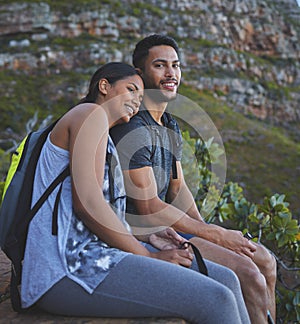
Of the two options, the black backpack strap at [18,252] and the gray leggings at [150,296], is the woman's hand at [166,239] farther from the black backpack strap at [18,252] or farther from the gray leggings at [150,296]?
the black backpack strap at [18,252]

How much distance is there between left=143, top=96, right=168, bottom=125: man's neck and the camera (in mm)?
2266

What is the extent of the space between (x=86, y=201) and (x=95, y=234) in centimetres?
13

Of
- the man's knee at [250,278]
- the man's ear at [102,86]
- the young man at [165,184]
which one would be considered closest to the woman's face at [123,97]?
the man's ear at [102,86]

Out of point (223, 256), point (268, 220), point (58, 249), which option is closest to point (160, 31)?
point (268, 220)

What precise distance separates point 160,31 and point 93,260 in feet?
54.6

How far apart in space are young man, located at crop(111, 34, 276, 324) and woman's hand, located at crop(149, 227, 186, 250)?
162 millimetres

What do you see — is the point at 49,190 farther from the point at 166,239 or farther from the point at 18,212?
the point at 166,239

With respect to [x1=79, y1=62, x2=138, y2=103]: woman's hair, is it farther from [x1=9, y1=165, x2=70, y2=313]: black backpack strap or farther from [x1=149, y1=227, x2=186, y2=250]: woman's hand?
[x1=149, y1=227, x2=186, y2=250]: woman's hand

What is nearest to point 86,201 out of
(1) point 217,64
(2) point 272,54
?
(1) point 217,64

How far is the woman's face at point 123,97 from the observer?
180 centimetres

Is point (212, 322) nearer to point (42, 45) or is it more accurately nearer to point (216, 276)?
point (216, 276)

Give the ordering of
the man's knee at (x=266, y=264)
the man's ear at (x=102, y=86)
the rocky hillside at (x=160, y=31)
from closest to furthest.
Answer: the man's ear at (x=102, y=86)
the man's knee at (x=266, y=264)
the rocky hillside at (x=160, y=31)

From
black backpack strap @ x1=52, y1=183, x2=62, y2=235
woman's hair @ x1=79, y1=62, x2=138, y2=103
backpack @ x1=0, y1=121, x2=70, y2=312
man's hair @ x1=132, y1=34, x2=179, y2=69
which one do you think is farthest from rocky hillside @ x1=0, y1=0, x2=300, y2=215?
black backpack strap @ x1=52, y1=183, x2=62, y2=235

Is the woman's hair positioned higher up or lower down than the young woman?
higher up
